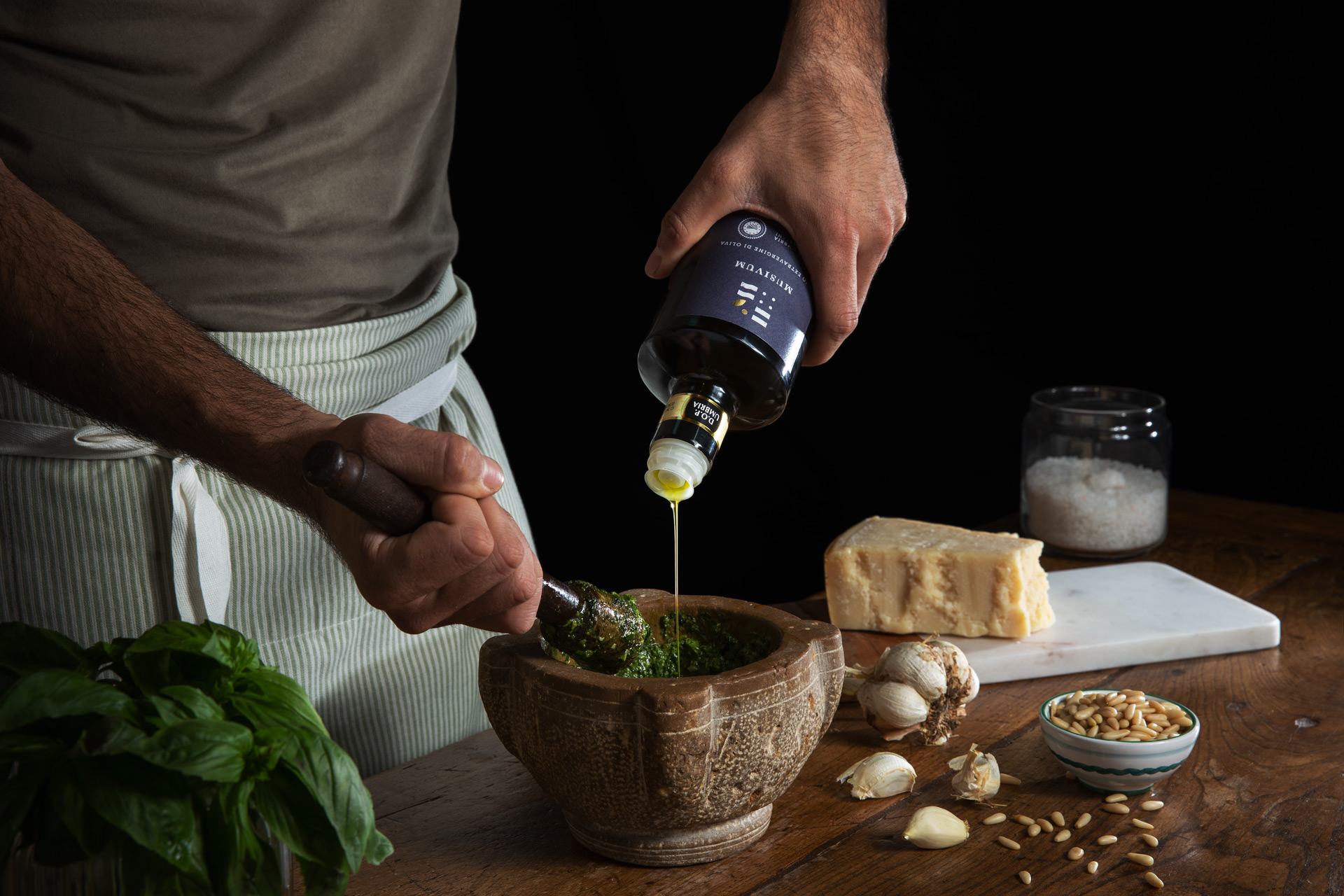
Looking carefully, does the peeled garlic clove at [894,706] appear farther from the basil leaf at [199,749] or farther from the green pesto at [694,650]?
the basil leaf at [199,749]

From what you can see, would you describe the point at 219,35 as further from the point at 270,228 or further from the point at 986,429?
the point at 986,429

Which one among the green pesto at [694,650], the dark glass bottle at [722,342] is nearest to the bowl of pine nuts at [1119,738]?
the green pesto at [694,650]

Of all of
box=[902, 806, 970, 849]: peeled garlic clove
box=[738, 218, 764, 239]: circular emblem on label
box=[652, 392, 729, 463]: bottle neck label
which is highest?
box=[738, 218, 764, 239]: circular emblem on label

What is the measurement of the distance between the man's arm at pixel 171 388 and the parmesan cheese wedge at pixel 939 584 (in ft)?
2.13

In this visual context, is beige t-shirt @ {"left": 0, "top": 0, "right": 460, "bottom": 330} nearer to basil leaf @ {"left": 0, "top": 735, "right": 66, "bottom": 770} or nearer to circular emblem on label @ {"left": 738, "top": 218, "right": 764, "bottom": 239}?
circular emblem on label @ {"left": 738, "top": 218, "right": 764, "bottom": 239}

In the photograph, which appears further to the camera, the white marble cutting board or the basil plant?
the white marble cutting board

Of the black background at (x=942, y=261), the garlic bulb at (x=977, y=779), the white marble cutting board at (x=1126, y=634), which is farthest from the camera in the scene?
the black background at (x=942, y=261)

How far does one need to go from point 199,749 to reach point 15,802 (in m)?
0.09

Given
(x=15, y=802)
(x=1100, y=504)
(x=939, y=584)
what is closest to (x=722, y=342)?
(x=939, y=584)

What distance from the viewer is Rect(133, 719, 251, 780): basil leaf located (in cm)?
63

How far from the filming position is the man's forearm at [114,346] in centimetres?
101

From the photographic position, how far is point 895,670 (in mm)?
1208

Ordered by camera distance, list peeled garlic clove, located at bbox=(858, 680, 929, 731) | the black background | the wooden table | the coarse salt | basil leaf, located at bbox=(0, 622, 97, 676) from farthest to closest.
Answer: the black background < the coarse salt < peeled garlic clove, located at bbox=(858, 680, 929, 731) < the wooden table < basil leaf, located at bbox=(0, 622, 97, 676)

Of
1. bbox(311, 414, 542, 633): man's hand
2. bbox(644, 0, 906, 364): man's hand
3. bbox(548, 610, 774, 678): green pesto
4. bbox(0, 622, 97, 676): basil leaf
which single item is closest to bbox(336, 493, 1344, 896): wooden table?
bbox(548, 610, 774, 678): green pesto
